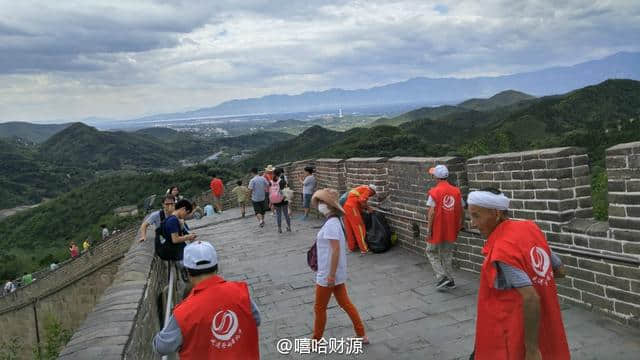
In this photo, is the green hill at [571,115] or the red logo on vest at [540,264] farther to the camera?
the green hill at [571,115]

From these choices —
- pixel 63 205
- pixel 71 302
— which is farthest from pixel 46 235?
pixel 71 302

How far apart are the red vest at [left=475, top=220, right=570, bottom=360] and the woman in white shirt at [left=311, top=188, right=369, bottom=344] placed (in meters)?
2.01

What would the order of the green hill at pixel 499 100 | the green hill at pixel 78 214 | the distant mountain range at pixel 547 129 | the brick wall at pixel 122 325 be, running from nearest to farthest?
the brick wall at pixel 122 325 → the distant mountain range at pixel 547 129 → the green hill at pixel 78 214 → the green hill at pixel 499 100

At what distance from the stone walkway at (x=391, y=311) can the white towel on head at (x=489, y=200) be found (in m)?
2.03

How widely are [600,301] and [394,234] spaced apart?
434 cm

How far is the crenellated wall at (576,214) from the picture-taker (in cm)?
467

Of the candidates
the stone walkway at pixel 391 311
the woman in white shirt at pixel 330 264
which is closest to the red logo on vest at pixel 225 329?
the woman in white shirt at pixel 330 264

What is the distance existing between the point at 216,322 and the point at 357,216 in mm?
6094

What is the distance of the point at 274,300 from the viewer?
713cm

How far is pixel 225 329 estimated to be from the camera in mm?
3078

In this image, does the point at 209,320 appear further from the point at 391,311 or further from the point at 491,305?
the point at 391,311

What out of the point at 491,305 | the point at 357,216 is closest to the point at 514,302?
the point at 491,305

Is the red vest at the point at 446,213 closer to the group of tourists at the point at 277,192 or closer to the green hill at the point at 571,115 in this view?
the group of tourists at the point at 277,192

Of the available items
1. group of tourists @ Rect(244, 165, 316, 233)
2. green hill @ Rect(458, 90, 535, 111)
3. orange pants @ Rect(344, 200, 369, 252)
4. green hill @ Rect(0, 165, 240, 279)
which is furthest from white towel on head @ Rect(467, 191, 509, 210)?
green hill @ Rect(458, 90, 535, 111)
